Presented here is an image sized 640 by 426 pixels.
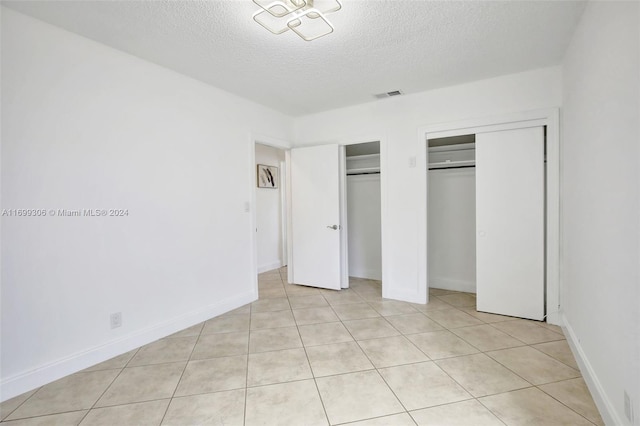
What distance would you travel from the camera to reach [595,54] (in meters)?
1.86

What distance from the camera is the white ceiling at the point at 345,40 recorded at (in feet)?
6.66

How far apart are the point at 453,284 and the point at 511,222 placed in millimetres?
1393

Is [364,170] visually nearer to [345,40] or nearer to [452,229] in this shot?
[452,229]

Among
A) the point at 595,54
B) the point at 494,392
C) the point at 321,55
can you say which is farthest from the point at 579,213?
the point at 321,55

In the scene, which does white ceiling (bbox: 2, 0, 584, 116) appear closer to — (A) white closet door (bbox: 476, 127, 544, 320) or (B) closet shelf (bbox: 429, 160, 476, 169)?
(A) white closet door (bbox: 476, 127, 544, 320)

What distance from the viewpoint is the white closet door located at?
119 inches

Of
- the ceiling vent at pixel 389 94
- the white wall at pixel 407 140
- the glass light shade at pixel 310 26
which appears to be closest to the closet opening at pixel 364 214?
the white wall at pixel 407 140

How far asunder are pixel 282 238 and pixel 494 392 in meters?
4.49

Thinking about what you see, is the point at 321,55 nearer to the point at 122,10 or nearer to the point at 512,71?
the point at 122,10

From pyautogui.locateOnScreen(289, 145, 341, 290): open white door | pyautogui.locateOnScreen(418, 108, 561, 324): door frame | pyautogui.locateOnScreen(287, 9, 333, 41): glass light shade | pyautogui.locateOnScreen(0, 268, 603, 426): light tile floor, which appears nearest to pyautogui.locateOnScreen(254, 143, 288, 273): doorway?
pyautogui.locateOnScreen(289, 145, 341, 290): open white door

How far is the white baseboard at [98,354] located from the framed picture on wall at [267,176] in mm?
2580

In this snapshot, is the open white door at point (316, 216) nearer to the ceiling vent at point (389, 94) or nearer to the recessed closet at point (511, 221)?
the ceiling vent at point (389, 94)

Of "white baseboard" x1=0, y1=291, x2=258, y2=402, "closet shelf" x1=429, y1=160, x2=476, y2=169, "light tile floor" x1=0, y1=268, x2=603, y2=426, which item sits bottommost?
"light tile floor" x1=0, y1=268, x2=603, y2=426

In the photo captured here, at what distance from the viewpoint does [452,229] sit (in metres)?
4.19
